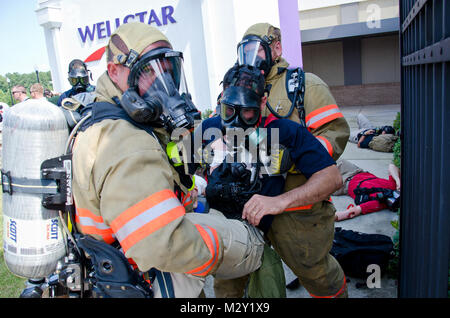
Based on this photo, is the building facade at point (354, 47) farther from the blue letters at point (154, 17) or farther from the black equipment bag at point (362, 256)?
the black equipment bag at point (362, 256)

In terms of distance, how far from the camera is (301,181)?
2.22 m

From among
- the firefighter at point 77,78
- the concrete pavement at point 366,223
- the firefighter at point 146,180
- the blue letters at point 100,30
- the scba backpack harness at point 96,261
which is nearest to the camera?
the firefighter at point 146,180

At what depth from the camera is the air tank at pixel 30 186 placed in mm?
1508

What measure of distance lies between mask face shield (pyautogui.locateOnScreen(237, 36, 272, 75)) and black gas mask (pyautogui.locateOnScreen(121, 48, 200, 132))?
1136 mm

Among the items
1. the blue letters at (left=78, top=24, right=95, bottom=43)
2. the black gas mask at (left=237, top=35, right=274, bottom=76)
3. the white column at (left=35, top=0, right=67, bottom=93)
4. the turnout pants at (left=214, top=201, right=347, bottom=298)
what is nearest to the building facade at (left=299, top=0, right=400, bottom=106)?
the blue letters at (left=78, top=24, right=95, bottom=43)

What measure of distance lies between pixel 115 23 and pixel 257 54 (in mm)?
8257

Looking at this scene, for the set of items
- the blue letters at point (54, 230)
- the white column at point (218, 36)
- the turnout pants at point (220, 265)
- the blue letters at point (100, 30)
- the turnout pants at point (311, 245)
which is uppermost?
the blue letters at point (100, 30)

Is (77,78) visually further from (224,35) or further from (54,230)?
(54,230)

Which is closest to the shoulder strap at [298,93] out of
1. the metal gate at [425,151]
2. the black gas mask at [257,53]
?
the black gas mask at [257,53]

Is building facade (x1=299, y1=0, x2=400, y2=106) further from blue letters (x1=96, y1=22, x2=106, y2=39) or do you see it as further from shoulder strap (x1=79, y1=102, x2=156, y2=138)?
shoulder strap (x1=79, y1=102, x2=156, y2=138)

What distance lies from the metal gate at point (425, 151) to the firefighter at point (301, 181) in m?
0.46

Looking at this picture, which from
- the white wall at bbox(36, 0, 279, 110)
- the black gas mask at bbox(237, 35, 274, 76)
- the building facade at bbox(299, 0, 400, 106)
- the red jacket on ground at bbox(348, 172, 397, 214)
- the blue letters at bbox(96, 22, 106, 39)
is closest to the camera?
the black gas mask at bbox(237, 35, 274, 76)

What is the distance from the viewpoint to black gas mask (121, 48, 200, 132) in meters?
1.48
